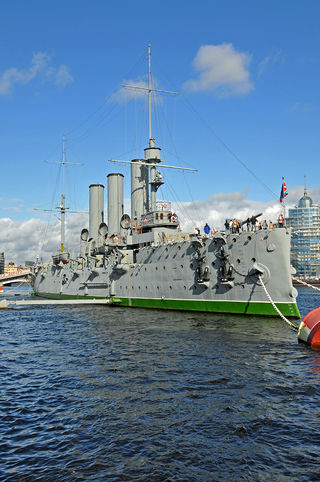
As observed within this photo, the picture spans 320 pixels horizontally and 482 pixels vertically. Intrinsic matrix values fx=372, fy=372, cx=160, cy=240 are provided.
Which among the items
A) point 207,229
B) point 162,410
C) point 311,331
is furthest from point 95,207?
point 162,410

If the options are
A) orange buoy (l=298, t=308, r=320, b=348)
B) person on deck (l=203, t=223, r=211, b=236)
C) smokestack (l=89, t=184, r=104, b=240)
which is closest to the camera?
orange buoy (l=298, t=308, r=320, b=348)

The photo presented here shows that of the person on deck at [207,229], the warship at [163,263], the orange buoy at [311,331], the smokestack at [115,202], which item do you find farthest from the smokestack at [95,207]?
the orange buoy at [311,331]

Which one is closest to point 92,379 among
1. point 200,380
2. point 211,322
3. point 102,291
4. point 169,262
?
point 200,380

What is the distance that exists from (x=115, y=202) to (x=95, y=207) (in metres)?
5.75

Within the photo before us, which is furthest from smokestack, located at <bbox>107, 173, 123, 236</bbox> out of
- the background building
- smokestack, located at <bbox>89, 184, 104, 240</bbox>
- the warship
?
the background building

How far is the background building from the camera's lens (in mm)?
143875

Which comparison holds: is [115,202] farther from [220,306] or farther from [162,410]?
[162,410]

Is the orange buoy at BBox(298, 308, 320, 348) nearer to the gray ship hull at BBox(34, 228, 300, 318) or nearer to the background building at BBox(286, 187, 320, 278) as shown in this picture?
the gray ship hull at BBox(34, 228, 300, 318)

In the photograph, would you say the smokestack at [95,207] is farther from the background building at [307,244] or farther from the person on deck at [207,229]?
the background building at [307,244]

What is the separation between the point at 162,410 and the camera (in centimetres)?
896

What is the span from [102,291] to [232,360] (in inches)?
1091

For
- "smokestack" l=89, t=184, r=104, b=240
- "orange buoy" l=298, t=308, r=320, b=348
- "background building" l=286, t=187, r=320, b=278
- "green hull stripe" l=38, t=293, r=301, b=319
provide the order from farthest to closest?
"background building" l=286, t=187, r=320, b=278 → "smokestack" l=89, t=184, r=104, b=240 → "green hull stripe" l=38, t=293, r=301, b=319 → "orange buoy" l=298, t=308, r=320, b=348

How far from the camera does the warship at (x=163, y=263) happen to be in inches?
930

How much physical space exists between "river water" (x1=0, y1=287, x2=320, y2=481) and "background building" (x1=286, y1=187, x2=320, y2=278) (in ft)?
409
